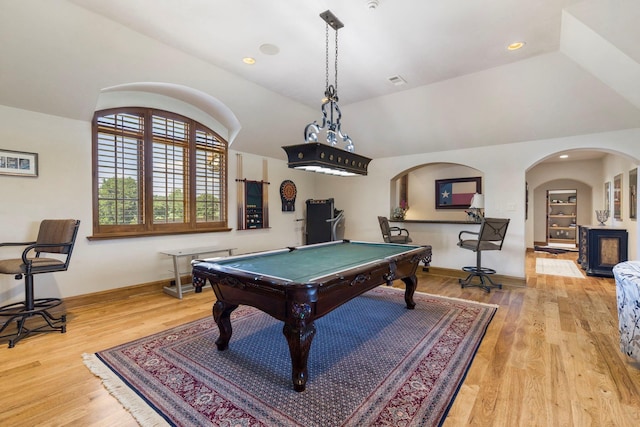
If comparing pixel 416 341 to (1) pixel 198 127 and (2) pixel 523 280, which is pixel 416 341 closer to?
(2) pixel 523 280

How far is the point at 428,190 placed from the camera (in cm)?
809

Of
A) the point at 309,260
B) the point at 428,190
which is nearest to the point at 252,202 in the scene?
the point at 309,260

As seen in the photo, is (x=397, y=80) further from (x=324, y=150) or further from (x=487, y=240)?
(x=487, y=240)

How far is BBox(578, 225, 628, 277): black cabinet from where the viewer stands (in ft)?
17.4

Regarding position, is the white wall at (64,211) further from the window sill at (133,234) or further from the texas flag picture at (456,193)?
the texas flag picture at (456,193)

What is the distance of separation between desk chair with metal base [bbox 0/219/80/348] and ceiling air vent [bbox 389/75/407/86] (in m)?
4.08

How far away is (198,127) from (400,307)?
13.7 ft

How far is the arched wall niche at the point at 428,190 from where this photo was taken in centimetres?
762

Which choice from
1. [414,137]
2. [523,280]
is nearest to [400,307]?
[523,280]

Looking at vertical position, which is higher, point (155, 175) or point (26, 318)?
point (155, 175)

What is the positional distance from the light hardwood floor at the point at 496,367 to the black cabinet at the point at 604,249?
2012mm

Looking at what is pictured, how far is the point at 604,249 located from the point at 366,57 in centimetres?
561

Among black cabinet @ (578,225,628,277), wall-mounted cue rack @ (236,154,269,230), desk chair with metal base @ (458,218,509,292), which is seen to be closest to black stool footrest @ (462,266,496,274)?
desk chair with metal base @ (458,218,509,292)

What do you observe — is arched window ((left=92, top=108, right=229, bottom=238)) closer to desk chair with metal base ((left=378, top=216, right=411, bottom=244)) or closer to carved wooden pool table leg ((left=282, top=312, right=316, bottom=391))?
desk chair with metal base ((left=378, top=216, right=411, bottom=244))
